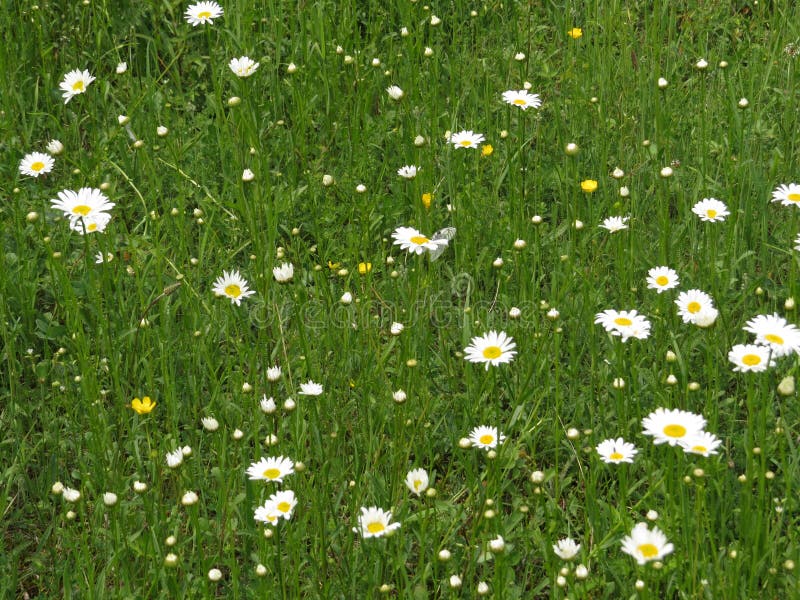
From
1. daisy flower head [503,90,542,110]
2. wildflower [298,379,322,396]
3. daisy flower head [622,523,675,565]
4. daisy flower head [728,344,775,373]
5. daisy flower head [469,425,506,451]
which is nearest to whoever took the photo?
daisy flower head [622,523,675,565]

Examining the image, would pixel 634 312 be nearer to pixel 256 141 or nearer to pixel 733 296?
pixel 733 296

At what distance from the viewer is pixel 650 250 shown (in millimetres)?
3252

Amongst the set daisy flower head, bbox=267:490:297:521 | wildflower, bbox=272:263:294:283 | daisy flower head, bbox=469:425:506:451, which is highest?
wildflower, bbox=272:263:294:283

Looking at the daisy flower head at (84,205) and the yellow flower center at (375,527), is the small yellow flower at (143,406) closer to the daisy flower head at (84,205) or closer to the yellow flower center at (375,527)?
the daisy flower head at (84,205)

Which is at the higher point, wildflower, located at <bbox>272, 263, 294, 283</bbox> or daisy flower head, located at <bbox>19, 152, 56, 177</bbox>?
daisy flower head, located at <bbox>19, 152, 56, 177</bbox>

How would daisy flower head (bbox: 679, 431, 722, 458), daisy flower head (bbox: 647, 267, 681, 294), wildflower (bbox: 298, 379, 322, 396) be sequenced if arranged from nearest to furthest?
daisy flower head (bbox: 679, 431, 722, 458) → wildflower (bbox: 298, 379, 322, 396) → daisy flower head (bbox: 647, 267, 681, 294)

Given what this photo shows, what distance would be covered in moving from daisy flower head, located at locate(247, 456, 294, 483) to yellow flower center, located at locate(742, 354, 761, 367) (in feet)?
3.27

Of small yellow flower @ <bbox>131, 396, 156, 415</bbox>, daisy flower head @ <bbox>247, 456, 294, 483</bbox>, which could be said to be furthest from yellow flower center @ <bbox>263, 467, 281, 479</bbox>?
small yellow flower @ <bbox>131, 396, 156, 415</bbox>

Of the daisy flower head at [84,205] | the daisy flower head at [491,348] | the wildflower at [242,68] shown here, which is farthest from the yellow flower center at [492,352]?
the wildflower at [242,68]

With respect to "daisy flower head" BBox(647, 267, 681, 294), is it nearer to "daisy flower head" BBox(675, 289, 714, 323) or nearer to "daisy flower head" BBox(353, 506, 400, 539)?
"daisy flower head" BBox(675, 289, 714, 323)

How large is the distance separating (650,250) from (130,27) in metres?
2.28

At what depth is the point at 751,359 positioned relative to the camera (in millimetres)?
2195

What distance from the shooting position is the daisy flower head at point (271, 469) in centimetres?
228

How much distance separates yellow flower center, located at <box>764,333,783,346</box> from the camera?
2.26 metres
